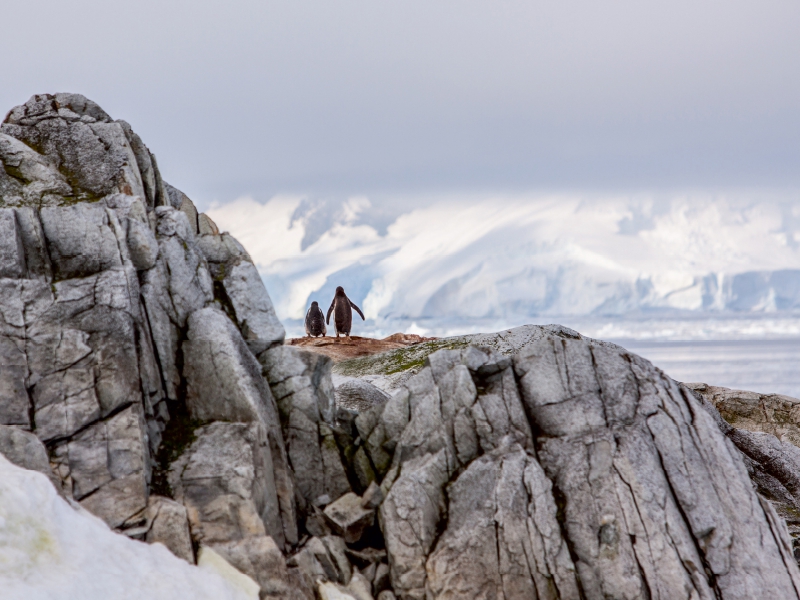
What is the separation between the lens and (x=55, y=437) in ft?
37.0

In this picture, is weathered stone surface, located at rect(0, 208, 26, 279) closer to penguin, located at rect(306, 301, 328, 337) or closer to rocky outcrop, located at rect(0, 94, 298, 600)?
rocky outcrop, located at rect(0, 94, 298, 600)

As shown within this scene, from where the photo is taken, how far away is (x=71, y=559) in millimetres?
9672

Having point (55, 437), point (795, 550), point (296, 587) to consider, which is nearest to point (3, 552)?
point (55, 437)

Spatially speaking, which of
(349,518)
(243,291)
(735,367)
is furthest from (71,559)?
(735,367)

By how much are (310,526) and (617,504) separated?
17.8ft

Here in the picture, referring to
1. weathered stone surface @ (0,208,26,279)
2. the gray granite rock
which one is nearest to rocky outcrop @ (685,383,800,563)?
the gray granite rock

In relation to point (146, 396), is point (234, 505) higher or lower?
lower

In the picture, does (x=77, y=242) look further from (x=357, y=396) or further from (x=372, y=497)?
(x=357, y=396)

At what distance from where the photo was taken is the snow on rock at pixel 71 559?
30.0 feet

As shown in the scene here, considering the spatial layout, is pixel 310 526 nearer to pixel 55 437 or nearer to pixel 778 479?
pixel 55 437

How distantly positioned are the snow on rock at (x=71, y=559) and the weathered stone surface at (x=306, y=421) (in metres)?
3.27

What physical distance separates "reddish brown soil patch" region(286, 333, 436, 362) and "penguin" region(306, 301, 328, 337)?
440 cm

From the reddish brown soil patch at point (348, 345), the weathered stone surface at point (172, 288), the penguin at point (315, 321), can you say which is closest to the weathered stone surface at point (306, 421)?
the weathered stone surface at point (172, 288)

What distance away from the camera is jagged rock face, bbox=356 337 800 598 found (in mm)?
11602
